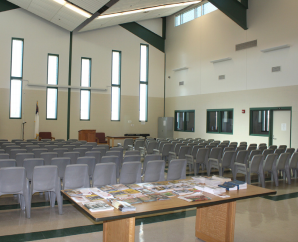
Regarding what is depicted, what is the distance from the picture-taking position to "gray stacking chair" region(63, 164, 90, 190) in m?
4.50

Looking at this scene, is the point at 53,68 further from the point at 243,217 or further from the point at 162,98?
the point at 243,217

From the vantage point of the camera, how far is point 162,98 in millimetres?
18312

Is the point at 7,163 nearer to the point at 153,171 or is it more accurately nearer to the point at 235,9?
the point at 153,171

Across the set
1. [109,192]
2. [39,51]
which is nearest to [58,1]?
[39,51]

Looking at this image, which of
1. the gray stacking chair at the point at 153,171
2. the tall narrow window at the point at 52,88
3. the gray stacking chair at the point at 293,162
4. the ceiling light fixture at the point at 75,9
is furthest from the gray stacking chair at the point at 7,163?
the tall narrow window at the point at 52,88

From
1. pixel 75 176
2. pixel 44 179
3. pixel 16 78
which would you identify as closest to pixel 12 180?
pixel 44 179

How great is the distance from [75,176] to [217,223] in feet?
7.64

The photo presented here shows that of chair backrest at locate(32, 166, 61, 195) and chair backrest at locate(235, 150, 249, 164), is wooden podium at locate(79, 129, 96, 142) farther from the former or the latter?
chair backrest at locate(32, 166, 61, 195)

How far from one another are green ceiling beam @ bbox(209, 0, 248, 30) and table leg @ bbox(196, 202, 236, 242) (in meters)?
10.6

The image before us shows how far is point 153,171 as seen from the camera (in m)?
4.96

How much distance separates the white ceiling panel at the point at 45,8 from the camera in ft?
40.9

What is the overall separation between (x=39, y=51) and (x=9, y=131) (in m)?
4.41

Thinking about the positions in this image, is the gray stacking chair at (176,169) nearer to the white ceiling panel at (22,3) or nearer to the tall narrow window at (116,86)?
the white ceiling panel at (22,3)

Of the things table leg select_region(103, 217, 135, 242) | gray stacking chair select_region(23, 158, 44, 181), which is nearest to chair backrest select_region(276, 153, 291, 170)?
table leg select_region(103, 217, 135, 242)
